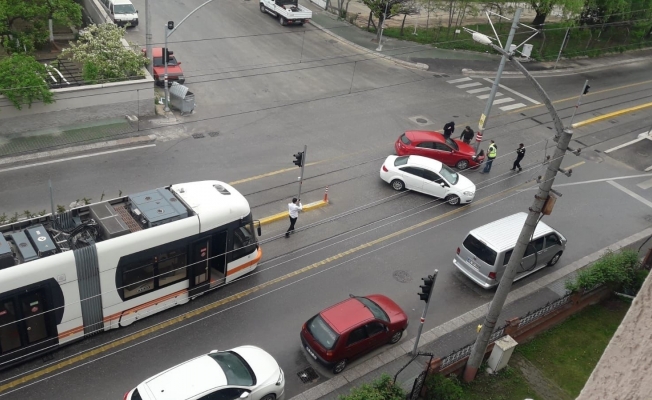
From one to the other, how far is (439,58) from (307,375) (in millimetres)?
27610

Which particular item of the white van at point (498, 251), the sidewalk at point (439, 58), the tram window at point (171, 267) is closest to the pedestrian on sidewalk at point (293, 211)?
the tram window at point (171, 267)

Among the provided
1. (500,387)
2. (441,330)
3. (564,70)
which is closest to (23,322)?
(441,330)

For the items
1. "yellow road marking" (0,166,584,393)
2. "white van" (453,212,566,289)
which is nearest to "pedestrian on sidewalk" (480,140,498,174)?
"yellow road marking" (0,166,584,393)

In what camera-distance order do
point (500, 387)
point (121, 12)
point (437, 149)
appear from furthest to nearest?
point (121, 12), point (437, 149), point (500, 387)


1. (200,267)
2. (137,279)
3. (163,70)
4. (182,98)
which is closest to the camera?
(137,279)

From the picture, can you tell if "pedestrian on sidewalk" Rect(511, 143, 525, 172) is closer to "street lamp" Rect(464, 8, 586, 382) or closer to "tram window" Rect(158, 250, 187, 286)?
"street lamp" Rect(464, 8, 586, 382)

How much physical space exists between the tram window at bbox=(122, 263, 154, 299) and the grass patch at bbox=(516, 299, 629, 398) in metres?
9.93

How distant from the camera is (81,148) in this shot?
941 inches

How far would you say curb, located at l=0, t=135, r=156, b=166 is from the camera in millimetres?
22545

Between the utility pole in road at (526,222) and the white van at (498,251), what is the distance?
3.92 meters

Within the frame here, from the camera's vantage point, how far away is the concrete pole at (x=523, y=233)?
1182 centimetres

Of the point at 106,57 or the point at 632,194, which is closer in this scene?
the point at 632,194

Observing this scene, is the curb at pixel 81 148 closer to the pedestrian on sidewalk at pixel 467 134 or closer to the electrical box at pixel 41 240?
the electrical box at pixel 41 240

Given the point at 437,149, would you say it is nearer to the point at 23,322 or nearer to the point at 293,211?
the point at 293,211
